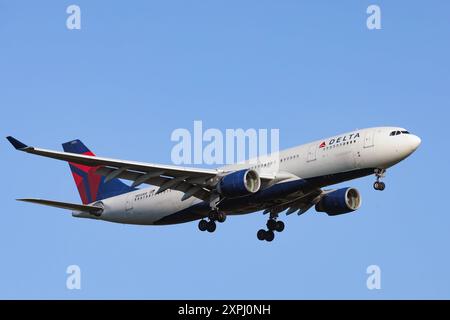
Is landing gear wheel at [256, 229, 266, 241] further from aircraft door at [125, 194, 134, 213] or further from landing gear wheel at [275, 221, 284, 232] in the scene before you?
aircraft door at [125, 194, 134, 213]

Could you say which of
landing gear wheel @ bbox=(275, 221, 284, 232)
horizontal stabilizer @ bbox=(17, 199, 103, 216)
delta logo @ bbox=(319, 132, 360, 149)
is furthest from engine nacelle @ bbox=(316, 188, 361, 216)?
horizontal stabilizer @ bbox=(17, 199, 103, 216)

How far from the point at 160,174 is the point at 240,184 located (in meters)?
4.42

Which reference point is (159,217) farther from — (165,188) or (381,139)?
(381,139)

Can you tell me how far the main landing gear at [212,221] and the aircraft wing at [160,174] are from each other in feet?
3.99

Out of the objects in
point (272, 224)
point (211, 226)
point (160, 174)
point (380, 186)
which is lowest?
point (211, 226)

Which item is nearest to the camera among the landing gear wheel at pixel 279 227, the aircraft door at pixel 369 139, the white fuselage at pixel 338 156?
the white fuselage at pixel 338 156

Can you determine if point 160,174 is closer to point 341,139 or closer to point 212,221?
point 212,221

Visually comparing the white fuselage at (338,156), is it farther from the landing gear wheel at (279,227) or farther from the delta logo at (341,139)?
the landing gear wheel at (279,227)

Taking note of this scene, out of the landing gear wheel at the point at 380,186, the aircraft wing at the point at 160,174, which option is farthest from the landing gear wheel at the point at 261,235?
the landing gear wheel at the point at 380,186

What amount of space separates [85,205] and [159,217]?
499 cm

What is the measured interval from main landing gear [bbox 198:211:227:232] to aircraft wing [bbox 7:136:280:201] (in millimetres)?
1218

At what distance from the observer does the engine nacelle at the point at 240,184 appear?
1965 inches

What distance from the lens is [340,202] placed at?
179 feet

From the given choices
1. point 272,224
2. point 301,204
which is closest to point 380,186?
point 301,204
